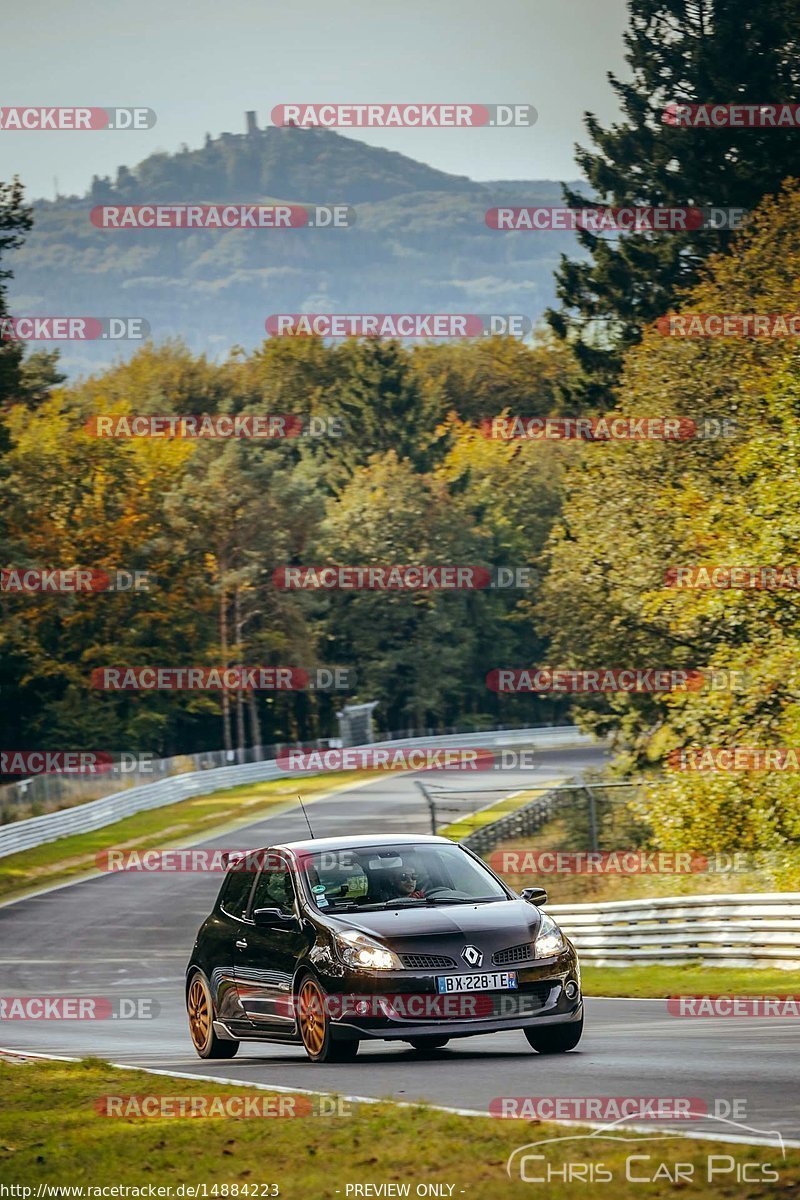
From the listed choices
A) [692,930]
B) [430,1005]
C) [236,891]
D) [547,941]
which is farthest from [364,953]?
[692,930]

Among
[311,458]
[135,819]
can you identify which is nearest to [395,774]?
[135,819]

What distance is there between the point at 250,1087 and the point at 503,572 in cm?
8018

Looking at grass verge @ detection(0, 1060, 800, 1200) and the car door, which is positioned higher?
grass verge @ detection(0, 1060, 800, 1200)

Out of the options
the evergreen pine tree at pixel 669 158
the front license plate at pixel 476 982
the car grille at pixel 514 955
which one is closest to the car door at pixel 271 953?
the front license plate at pixel 476 982

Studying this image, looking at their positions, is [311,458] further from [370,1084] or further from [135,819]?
[370,1084]

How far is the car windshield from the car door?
24 cm

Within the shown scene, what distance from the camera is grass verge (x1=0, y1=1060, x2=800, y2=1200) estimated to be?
7.69 metres

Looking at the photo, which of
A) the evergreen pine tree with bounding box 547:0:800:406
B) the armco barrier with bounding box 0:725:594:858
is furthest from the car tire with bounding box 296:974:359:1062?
the evergreen pine tree with bounding box 547:0:800:406

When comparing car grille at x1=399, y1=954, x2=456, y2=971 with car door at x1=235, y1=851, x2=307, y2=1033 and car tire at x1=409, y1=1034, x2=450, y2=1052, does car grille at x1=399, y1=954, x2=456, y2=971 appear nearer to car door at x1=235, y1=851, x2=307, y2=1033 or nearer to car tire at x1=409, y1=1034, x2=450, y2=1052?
car door at x1=235, y1=851, x2=307, y2=1033

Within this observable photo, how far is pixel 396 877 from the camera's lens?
1319cm

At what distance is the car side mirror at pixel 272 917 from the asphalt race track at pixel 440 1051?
0.96 metres

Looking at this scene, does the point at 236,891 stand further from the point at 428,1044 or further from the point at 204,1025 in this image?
the point at 428,1044

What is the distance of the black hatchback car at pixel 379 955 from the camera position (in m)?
12.1

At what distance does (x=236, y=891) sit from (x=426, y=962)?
265 cm
